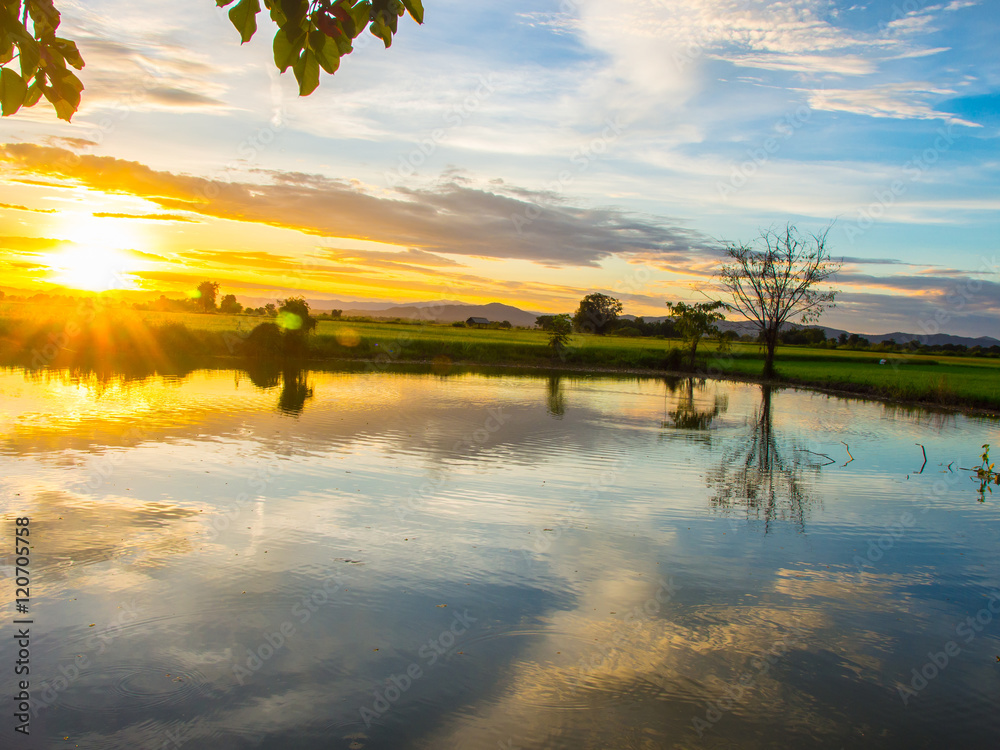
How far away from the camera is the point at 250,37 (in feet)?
8.09

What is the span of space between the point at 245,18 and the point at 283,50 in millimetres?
187

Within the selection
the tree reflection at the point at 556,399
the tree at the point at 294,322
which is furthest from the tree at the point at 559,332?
the tree at the point at 294,322

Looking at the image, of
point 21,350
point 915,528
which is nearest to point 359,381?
point 21,350

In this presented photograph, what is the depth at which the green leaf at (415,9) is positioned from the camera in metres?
2.63

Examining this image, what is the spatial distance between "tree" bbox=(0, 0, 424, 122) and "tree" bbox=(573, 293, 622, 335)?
107156 millimetres

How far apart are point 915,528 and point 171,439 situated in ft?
46.8

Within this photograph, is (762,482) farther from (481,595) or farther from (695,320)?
(695,320)

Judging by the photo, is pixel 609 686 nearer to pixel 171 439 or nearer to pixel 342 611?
pixel 342 611

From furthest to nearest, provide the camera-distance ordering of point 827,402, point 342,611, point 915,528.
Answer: point 827,402, point 915,528, point 342,611

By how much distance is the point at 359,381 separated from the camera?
96.0 ft

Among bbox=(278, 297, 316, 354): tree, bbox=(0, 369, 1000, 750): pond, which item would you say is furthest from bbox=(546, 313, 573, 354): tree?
bbox=(0, 369, 1000, 750): pond

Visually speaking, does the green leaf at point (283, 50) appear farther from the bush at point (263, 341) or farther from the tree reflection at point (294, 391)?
the bush at point (263, 341)

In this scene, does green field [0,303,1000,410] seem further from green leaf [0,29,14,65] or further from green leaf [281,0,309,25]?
green leaf [281,0,309,25]

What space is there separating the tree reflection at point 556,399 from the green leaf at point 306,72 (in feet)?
62.0
